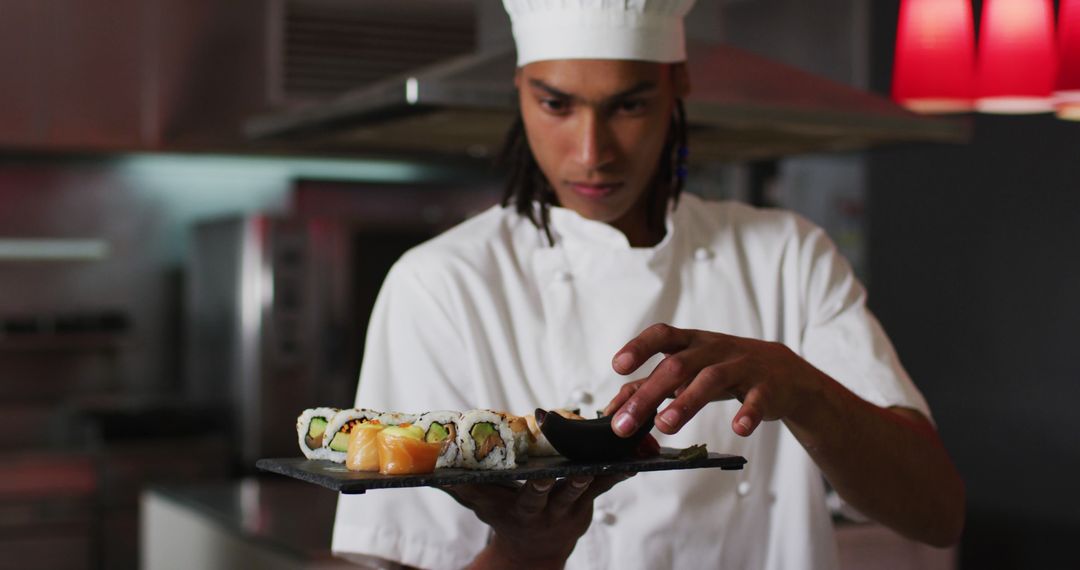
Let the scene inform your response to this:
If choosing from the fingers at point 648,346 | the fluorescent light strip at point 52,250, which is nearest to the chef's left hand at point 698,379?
the fingers at point 648,346

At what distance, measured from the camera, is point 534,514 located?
1.19 metres

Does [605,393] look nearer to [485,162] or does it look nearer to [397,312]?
[397,312]

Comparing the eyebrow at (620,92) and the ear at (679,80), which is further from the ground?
the ear at (679,80)

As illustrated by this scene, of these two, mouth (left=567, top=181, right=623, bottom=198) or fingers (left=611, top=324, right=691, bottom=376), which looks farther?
mouth (left=567, top=181, right=623, bottom=198)

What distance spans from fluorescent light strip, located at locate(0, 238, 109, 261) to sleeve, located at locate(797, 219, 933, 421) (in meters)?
3.56

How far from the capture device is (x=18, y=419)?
4547mm

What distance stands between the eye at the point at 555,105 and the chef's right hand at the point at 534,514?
45 cm

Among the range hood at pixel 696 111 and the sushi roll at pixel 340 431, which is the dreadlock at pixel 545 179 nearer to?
the sushi roll at pixel 340 431

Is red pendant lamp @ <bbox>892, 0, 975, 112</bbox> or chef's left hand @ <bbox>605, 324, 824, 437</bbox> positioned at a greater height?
red pendant lamp @ <bbox>892, 0, 975, 112</bbox>

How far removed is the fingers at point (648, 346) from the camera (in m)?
1.09

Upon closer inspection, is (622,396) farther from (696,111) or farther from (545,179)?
(696,111)

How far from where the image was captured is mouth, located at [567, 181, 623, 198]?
1467 mm

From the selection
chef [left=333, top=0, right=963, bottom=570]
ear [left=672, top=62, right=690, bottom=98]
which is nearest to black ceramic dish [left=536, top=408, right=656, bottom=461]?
chef [left=333, top=0, right=963, bottom=570]

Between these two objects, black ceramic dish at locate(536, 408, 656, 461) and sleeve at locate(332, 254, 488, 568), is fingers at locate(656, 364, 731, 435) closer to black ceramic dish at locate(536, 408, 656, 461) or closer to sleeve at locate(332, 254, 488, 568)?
black ceramic dish at locate(536, 408, 656, 461)
